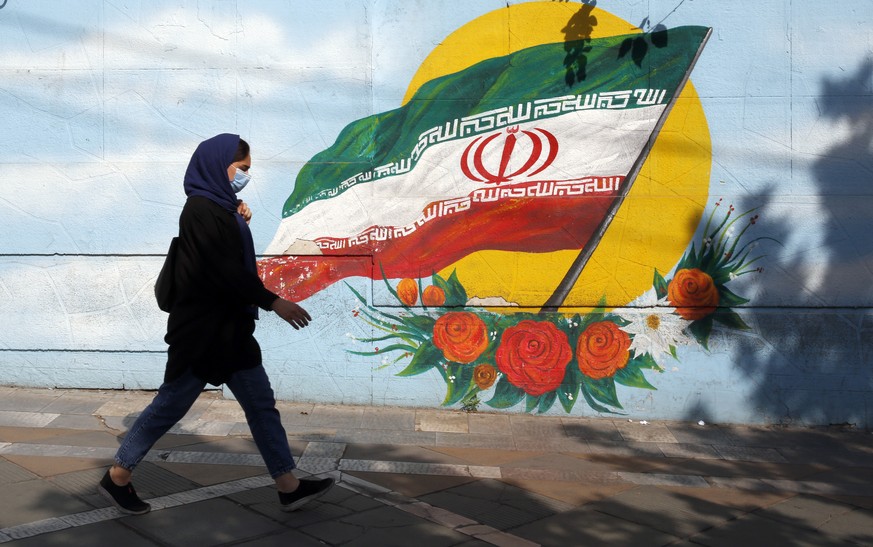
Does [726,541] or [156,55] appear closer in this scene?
[726,541]

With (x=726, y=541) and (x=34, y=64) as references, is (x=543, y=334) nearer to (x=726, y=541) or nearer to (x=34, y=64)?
(x=726, y=541)

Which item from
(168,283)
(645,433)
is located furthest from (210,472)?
(645,433)

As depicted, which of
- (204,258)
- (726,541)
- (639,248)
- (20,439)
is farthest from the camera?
(639,248)

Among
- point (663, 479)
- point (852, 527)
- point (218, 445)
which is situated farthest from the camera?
point (218, 445)

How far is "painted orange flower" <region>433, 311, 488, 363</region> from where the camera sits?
6918mm

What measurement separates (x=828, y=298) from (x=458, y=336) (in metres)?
2.98

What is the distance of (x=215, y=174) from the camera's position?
4.31 meters

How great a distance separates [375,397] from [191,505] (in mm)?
2529

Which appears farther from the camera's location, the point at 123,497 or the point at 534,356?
the point at 534,356

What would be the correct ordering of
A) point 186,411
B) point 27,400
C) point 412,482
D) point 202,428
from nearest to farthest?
point 186,411, point 412,482, point 202,428, point 27,400

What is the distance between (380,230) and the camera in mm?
6914

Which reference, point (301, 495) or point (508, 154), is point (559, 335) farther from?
point (301, 495)

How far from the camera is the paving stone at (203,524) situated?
4.13 m

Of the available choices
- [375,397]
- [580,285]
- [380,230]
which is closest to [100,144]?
[380,230]
